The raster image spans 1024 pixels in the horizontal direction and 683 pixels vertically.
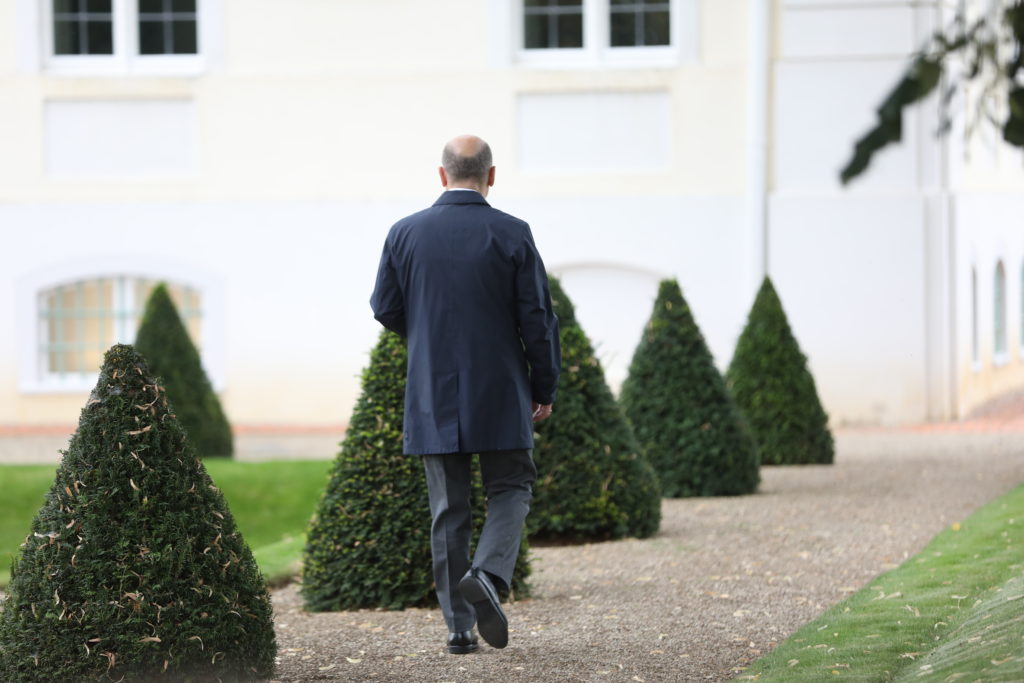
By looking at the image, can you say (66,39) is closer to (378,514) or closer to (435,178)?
(435,178)

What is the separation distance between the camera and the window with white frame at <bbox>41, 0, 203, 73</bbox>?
15.8 meters

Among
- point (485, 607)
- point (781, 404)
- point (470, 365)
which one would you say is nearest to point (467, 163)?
point (470, 365)

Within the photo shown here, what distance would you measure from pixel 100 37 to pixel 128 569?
41.5 ft

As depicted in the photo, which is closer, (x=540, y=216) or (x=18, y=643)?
(x=18, y=643)

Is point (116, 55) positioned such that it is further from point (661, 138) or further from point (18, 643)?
point (18, 643)

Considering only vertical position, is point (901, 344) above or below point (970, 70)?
below

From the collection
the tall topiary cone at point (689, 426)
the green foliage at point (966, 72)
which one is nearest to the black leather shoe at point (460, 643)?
the green foliage at point (966, 72)

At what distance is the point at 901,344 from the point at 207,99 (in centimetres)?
724

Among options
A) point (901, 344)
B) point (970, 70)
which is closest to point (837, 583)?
point (970, 70)

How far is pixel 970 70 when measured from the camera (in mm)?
3305

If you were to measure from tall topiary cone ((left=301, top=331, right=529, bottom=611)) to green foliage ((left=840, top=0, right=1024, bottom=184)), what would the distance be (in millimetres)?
3176

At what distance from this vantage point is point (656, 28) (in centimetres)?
1545

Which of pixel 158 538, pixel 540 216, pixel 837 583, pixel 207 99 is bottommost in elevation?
pixel 837 583

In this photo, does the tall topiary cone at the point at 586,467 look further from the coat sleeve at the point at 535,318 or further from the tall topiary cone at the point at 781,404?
the tall topiary cone at the point at 781,404
